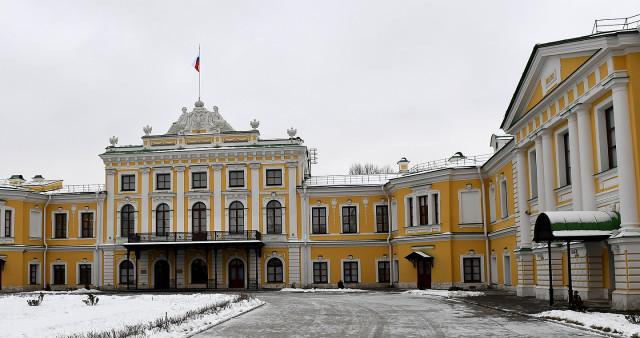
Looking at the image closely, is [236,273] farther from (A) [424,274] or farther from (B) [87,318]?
(B) [87,318]

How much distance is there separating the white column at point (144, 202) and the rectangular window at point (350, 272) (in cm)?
1220

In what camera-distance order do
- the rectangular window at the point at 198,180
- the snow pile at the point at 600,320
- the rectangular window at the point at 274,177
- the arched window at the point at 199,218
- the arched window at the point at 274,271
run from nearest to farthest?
the snow pile at the point at 600,320 < the arched window at the point at 274,271 < the rectangular window at the point at 274,177 < the arched window at the point at 199,218 < the rectangular window at the point at 198,180

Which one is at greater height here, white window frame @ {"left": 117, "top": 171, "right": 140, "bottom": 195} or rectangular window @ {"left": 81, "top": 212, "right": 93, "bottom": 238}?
white window frame @ {"left": 117, "top": 171, "right": 140, "bottom": 195}

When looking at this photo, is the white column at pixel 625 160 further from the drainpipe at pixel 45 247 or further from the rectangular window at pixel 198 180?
the drainpipe at pixel 45 247

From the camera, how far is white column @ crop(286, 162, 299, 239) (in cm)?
4262

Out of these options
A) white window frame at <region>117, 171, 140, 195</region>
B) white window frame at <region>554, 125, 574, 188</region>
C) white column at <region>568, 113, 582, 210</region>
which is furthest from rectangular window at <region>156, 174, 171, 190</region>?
white column at <region>568, 113, 582, 210</region>

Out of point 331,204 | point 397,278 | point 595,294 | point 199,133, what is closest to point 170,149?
point 199,133

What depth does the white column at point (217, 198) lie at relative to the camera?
141 ft

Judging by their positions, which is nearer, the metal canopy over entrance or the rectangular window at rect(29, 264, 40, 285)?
the metal canopy over entrance

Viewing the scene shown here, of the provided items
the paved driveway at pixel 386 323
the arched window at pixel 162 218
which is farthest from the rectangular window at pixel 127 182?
the paved driveway at pixel 386 323

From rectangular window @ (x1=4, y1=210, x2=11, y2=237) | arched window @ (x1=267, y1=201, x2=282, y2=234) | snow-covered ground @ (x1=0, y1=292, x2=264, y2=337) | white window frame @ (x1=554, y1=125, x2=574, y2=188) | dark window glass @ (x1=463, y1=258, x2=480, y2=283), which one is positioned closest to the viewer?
snow-covered ground @ (x1=0, y1=292, x2=264, y2=337)

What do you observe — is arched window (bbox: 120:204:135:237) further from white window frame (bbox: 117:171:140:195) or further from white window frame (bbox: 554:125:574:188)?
white window frame (bbox: 554:125:574:188)

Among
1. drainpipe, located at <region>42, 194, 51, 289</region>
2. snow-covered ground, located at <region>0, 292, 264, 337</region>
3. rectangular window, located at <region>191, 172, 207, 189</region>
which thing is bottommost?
snow-covered ground, located at <region>0, 292, 264, 337</region>

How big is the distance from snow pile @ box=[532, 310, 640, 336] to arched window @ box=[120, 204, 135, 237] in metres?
31.5
